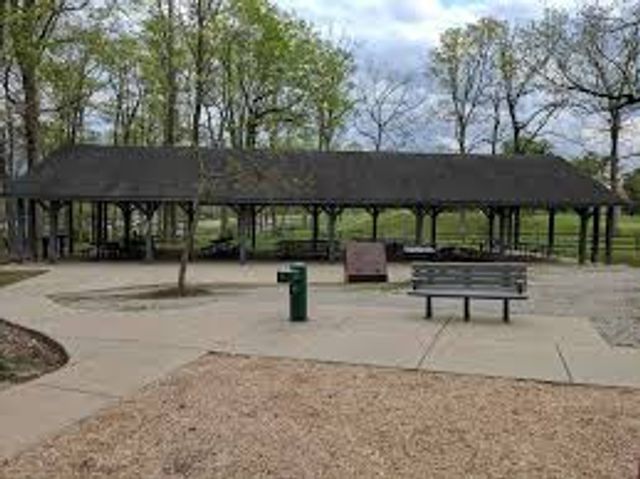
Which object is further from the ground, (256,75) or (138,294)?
(256,75)

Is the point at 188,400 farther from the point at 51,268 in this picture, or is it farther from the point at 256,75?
the point at 256,75

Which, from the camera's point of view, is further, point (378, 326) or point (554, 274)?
point (554, 274)

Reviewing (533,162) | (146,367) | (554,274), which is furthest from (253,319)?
(533,162)

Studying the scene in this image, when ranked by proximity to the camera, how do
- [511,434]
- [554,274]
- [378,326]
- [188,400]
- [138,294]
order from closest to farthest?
[511,434] < [188,400] < [378,326] < [138,294] < [554,274]

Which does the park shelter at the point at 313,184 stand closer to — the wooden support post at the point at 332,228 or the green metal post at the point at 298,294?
the wooden support post at the point at 332,228

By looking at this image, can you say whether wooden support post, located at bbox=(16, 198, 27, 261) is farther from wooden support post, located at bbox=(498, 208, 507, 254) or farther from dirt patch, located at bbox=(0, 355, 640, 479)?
dirt patch, located at bbox=(0, 355, 640, 479)

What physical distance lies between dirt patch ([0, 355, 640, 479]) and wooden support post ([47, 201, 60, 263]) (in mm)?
21619

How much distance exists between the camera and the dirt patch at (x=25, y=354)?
347 inches

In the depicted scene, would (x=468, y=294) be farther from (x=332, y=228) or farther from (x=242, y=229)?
(x=242, y=229)

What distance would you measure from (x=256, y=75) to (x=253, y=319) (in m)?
36.1

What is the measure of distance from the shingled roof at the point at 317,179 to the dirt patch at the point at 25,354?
15.9 meters

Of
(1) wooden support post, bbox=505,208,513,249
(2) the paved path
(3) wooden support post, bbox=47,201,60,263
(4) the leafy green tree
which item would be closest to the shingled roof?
(3) wooden support post, bbox=47,201,60,263

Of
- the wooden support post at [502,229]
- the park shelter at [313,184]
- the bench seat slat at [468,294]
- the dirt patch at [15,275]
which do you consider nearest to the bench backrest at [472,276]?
the bench seat slat at [468,294]

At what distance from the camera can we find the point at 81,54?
121ft
